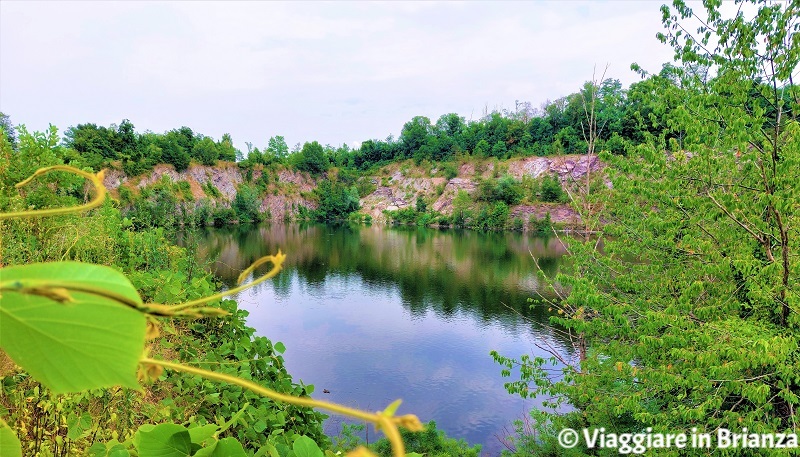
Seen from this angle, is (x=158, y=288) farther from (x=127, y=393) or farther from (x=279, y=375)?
(x=127, y=393)

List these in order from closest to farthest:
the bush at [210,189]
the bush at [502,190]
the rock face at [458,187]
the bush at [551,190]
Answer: the bush at [551,190], the rock face at [458,187], the bush at [210,189], the bush at [502,190]

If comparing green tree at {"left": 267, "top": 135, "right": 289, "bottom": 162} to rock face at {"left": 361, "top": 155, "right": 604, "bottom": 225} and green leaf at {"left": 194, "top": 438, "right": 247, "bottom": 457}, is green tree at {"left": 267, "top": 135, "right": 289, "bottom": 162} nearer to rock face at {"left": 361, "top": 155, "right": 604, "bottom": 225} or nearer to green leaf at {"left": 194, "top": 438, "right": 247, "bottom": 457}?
rock face at {"left": 361, "top": 155, "right": 604, "bottom": 225}

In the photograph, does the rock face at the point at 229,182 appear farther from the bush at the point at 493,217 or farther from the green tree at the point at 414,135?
the bush at the point at 493,217

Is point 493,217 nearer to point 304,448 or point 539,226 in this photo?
point 539,226

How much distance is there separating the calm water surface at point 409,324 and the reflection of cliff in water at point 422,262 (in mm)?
104

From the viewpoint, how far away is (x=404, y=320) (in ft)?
58.0

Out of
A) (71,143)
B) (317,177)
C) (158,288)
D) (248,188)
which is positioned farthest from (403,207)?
(158,288)

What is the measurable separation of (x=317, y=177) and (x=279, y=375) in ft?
203

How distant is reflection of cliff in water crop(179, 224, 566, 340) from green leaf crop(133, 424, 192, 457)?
10944 millimetres

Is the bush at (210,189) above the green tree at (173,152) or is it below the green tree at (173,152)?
below

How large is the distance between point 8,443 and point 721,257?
569 centimetres

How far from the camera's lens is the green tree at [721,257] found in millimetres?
4035

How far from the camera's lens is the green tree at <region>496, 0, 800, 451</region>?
4.04 m

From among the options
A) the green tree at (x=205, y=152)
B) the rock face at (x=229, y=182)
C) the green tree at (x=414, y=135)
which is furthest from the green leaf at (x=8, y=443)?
the green tree at (x=414, y=135)
